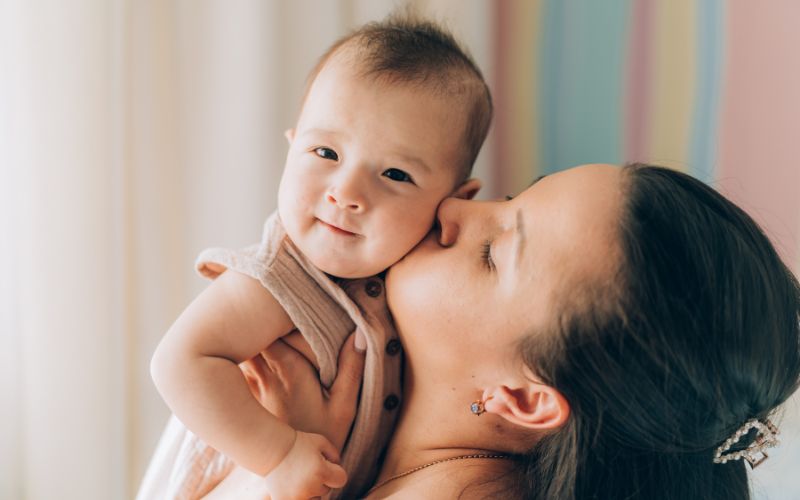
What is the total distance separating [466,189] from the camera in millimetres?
1146

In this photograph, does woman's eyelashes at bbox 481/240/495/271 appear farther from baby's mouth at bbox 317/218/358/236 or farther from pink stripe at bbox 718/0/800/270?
pink stripe at bbox 718/0/800/270

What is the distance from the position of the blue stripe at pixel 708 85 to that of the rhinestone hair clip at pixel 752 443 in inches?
27.2

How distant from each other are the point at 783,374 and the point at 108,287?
46.3 inches

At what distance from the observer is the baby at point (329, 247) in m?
1.01

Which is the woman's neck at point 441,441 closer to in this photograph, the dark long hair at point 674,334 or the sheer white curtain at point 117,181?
the dark long hair at point 674,334

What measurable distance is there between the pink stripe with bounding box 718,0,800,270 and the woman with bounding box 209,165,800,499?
61cm

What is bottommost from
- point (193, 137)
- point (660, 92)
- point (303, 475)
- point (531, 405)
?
point (303, 475)

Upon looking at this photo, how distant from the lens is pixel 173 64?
5.08ft

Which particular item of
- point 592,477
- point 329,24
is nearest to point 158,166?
point 329,24

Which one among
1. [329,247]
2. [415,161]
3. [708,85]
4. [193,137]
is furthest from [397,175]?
[708,85]

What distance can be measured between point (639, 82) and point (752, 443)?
0.84 metres

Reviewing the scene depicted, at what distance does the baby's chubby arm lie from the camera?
1.00 metres

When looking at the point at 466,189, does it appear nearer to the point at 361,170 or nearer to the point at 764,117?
the point at 361,170

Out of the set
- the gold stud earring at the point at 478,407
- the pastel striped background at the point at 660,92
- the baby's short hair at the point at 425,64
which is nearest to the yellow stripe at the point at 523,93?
the pastel striped background at the point at 660,92
